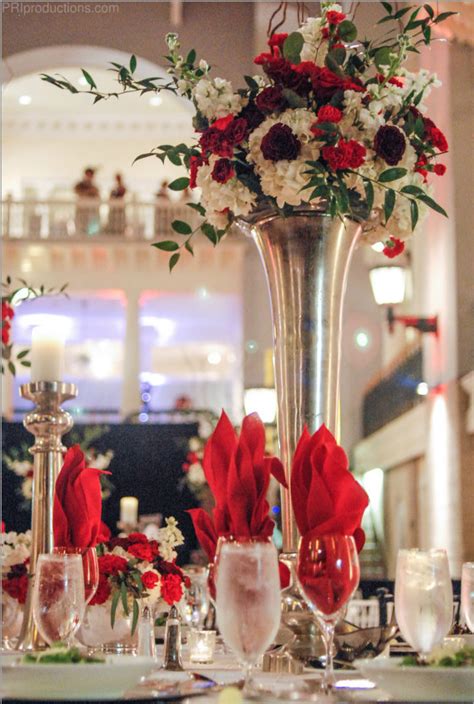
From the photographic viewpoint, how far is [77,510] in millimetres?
1686

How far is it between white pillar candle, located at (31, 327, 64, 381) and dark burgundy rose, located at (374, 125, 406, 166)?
74 cm

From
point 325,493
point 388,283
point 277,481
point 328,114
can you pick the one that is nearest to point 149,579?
point 277,481

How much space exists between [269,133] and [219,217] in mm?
215

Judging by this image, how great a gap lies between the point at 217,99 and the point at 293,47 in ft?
0.54

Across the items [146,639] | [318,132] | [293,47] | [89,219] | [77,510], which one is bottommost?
[146,639]

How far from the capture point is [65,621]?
4.53 feet

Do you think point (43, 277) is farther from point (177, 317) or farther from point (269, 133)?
point (269, 133)

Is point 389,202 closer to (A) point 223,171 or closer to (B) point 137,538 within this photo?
(A) point 223,171

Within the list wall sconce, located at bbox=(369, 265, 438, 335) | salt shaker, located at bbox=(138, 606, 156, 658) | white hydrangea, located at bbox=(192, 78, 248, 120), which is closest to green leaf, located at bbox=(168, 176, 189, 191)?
white hydrangea, located at bbox=(192, 78, 248, 120)

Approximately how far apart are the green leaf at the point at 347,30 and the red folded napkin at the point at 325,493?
0.82 metres

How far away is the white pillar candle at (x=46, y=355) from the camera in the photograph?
2043 mm

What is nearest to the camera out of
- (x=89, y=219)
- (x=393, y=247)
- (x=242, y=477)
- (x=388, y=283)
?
(x=242, y=477)

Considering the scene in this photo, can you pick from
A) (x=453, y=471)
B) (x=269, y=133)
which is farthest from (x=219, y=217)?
(x=453, y=471)

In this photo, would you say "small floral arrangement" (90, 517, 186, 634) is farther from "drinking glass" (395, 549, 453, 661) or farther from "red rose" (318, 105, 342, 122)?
"red rose" (318, 105, 342, 122)
